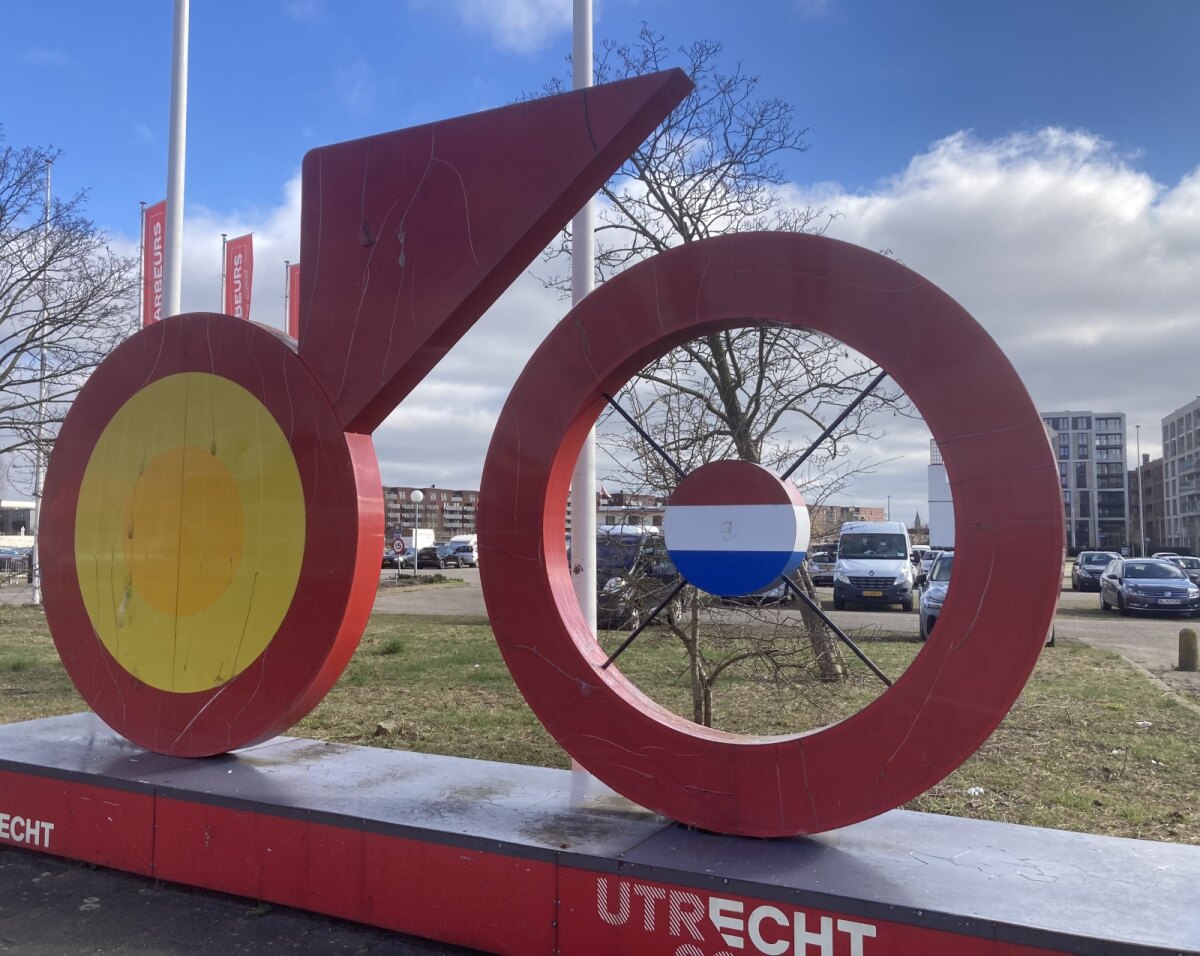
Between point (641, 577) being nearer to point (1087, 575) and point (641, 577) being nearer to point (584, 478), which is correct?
point (584, 478)

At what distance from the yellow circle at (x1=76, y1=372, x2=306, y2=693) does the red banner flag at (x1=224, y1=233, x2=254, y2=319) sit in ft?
30.4

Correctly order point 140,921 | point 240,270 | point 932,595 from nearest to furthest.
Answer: point 140,921 → point 240,270 → point 932,595

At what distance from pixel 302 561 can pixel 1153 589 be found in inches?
825

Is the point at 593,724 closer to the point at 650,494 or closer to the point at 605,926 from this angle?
the point at 605,926

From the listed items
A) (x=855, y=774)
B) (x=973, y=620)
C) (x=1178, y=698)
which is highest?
(x=973, y=620)

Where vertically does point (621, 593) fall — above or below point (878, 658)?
above

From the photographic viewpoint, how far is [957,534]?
386 centimetres

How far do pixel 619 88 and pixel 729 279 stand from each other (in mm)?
1154

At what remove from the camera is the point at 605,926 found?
394 cm

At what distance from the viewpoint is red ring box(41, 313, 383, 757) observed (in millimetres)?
5297

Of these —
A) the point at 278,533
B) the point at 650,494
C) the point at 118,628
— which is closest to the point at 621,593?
the point at 650,494

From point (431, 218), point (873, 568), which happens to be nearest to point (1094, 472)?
point (873, 568)

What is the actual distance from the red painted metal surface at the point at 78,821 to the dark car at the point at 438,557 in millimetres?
45710

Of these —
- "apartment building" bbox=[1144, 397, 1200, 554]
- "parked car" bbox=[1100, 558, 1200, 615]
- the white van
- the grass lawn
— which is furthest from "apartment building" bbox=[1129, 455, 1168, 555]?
the grass lawn
